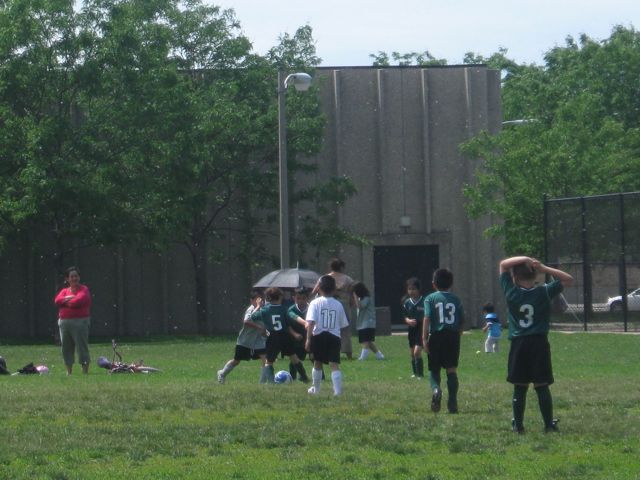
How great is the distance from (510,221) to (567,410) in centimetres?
2937

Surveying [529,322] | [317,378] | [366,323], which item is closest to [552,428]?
[529,322]

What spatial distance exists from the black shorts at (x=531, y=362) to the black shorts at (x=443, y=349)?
1.94 m

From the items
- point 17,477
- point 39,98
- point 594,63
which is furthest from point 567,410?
point 594,63

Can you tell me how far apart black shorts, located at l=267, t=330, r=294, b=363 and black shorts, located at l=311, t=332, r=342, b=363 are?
2.37 metres

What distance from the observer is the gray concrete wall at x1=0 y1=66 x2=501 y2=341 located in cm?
4378

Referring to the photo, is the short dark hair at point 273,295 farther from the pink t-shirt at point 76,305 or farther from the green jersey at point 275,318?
the pink t-shirt at point 76,305

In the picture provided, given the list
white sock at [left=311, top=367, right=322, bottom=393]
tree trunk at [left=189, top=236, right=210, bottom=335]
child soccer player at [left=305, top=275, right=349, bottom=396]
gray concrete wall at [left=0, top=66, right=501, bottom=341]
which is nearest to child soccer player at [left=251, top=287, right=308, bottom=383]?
white sock at [left=311, top=367, right=322, bottom=393]

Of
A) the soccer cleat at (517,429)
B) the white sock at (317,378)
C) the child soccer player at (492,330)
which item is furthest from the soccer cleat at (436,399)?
the child soccer player at (492,330)

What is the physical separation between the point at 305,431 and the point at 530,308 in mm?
2281

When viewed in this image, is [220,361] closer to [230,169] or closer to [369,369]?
[369,369]

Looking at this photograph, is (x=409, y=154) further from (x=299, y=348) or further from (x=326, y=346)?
(x=326, y=346)

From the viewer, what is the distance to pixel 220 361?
25281 millimetres

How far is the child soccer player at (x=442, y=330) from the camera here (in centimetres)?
1338

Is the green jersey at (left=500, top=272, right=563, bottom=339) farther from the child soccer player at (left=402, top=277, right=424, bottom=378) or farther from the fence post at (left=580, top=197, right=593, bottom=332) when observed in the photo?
the fence post at (left=580, top=197, right=593, bottom=332)
